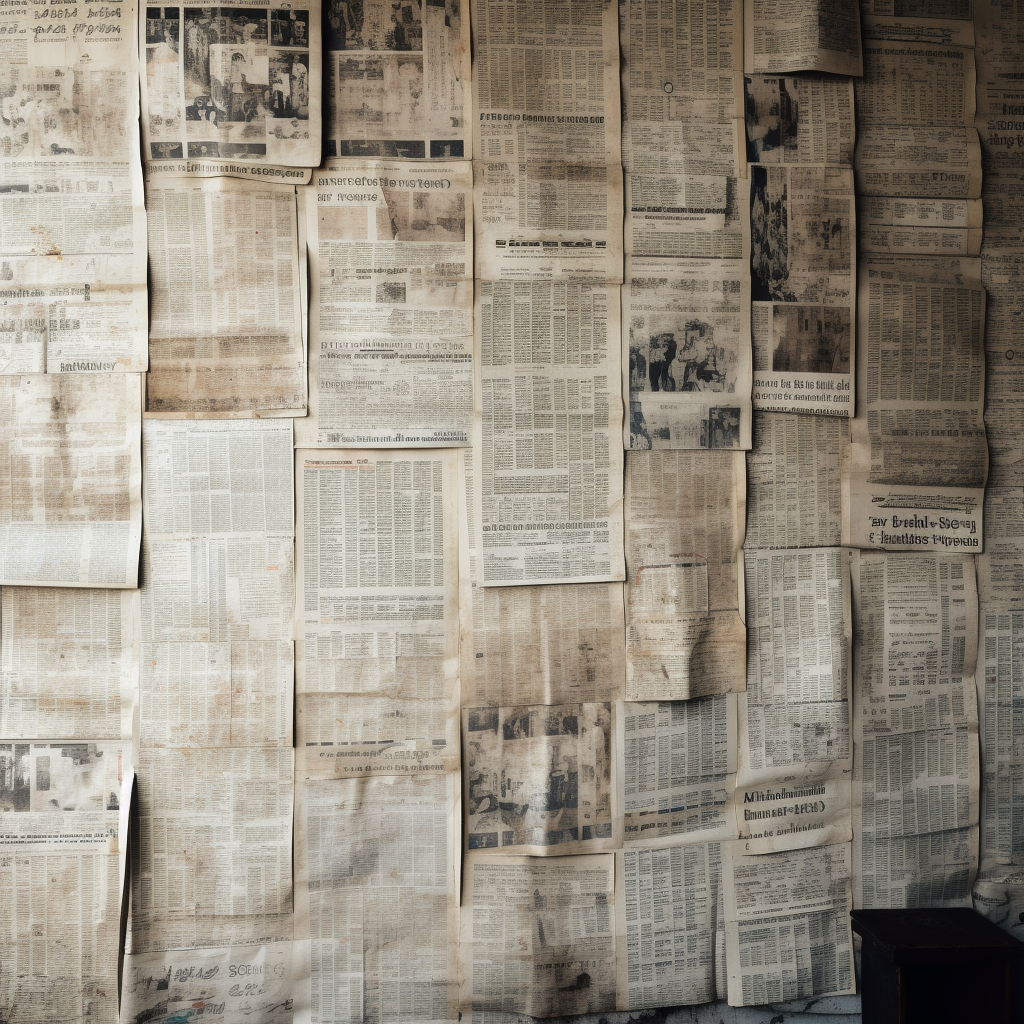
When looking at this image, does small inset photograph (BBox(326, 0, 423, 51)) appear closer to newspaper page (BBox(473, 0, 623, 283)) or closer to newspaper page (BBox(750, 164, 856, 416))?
newspaper page (BBox(473, 0, 623, 283))

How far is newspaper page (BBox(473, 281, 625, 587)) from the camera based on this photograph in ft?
4.77

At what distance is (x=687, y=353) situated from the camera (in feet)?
4.89

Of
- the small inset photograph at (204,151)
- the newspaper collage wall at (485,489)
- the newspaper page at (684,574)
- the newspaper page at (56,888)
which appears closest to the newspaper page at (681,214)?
the newspaper collage wall at (485,489)

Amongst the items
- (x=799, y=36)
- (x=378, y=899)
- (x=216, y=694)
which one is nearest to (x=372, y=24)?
(x=799, y=36)

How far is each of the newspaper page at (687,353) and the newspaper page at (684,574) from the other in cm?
5

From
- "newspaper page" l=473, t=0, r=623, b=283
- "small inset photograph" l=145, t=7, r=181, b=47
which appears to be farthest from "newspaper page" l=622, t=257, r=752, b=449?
"small inset photograph" l=145, t=7, r=181, b=47

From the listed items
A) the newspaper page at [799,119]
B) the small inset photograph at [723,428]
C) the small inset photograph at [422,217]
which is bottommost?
the small inset photograph at [723,428]

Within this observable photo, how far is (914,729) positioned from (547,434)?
97 cm

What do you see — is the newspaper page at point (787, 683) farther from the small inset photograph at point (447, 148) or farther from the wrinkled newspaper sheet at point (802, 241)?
the small inset photograph at point (447, 148)

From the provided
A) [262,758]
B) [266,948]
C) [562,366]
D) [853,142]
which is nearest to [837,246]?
[853,142]

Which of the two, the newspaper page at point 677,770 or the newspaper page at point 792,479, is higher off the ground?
the newspaper page at point 792,479

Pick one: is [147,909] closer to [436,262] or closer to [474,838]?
[474,838]

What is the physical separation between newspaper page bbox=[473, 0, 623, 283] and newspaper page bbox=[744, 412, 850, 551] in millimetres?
466

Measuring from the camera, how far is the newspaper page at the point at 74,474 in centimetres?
140
